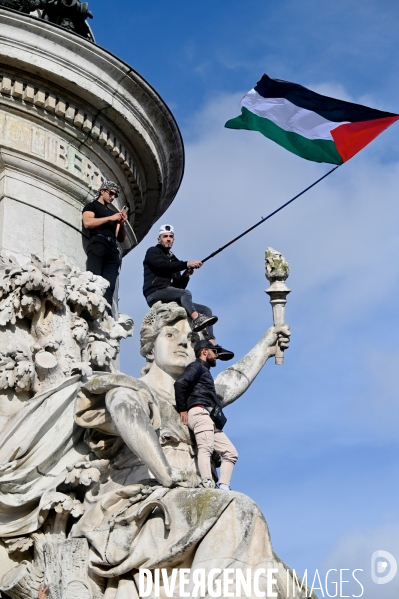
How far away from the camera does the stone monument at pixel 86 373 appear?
11906 millimetres

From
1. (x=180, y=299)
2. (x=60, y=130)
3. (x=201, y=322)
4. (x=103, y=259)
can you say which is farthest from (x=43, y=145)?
(x=201, y=322)

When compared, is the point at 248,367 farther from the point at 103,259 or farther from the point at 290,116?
the point at 290,116

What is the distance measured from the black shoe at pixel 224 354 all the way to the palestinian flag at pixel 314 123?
14.7ft

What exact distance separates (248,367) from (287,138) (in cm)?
424

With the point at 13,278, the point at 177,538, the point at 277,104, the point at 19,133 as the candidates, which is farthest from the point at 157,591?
A: the point at 277,104

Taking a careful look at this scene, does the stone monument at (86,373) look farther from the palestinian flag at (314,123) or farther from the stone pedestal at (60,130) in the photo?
the palestinian flag at (314,123)

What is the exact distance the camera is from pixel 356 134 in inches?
731

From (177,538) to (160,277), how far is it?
168 inches

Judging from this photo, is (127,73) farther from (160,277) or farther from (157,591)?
(157,591)

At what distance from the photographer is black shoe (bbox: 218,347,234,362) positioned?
14402 millimetres

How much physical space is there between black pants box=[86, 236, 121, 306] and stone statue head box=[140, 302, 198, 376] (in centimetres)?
100

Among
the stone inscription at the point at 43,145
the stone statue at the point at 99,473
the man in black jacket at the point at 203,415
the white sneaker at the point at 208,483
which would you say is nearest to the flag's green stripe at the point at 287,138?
→ the stone inscription at the point at 43,145

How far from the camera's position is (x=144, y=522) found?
12023 mm

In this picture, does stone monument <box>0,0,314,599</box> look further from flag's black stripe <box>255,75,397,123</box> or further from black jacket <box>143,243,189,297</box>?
flag's black stripe <box>255,75,397,123</box>
